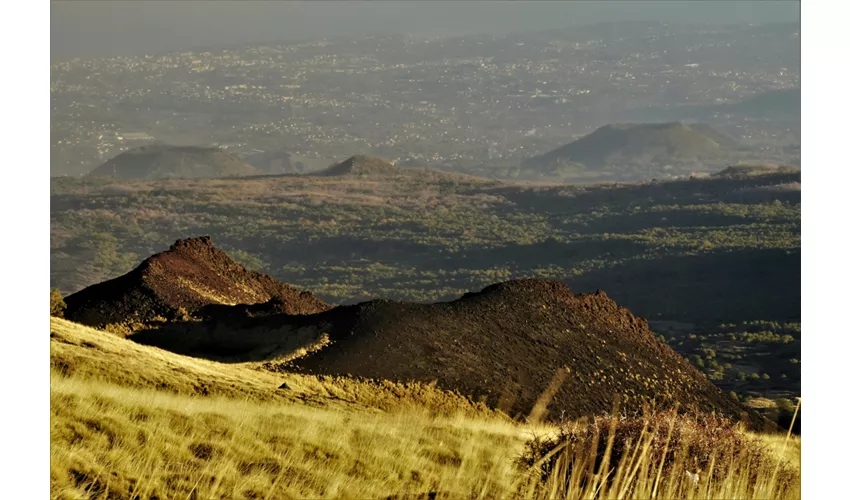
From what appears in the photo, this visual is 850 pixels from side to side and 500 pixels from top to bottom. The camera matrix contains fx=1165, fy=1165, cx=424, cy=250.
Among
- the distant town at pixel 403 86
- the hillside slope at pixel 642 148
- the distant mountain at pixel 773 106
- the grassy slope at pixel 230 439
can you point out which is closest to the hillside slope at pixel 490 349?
the grassy slope at pixel 230 439

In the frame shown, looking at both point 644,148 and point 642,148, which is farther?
point 642,148

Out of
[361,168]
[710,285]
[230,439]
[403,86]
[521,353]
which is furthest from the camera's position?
[361,168]

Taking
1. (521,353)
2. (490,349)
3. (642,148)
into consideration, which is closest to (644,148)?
(642,148)

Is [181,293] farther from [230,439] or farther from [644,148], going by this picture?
[644,148]

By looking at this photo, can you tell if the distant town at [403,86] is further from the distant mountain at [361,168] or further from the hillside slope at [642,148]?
the hillside slope at [642,148]

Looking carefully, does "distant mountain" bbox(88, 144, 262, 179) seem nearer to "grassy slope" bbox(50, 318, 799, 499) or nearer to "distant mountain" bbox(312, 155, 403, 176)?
"distant mountain" bbox(312, 155, 403, 176)
